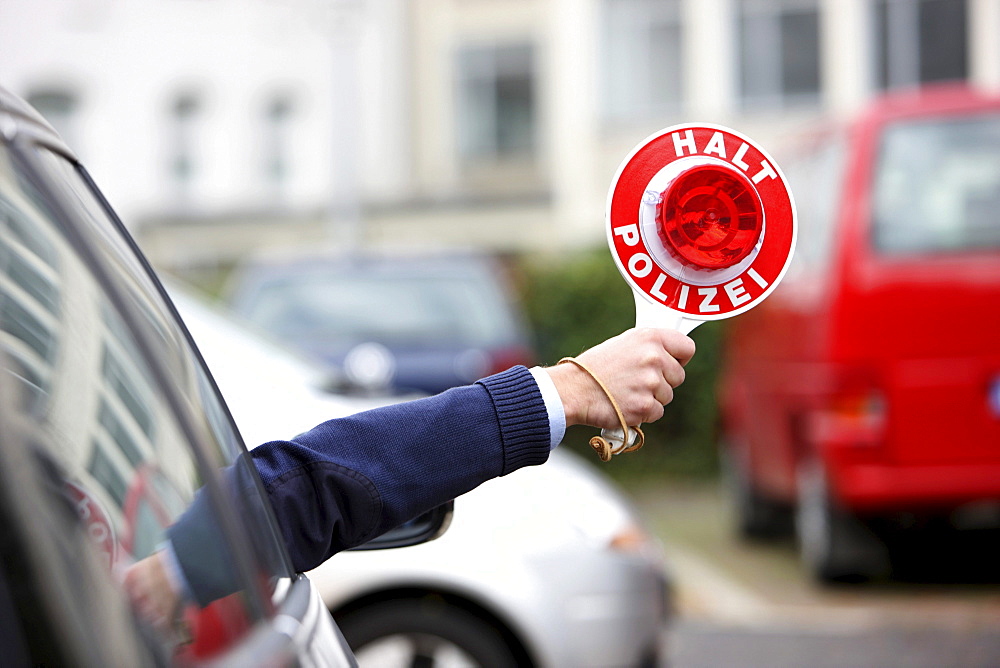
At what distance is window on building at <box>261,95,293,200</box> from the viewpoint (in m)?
26.6

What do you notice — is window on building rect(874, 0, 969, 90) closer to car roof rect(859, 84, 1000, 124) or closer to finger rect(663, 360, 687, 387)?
car roof rect(859, 84, 1000, 124)

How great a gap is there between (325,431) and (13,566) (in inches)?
31.0

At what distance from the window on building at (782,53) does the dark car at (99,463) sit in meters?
19.7

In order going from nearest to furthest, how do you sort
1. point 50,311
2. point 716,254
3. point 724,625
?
point 50,311 → point 716,254 → point 724,625

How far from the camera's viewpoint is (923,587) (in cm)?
634

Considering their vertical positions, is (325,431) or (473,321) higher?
(325,431)

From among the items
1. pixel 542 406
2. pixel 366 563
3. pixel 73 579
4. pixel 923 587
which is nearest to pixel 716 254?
pixel 542 406

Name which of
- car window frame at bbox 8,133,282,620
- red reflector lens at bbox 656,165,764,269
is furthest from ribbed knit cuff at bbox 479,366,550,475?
car window frame at bbox 8,133,282,620

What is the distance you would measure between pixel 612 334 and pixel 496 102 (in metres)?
14.7

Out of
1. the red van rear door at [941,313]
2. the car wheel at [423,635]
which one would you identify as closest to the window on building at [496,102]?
the red van rear door at [941,313]

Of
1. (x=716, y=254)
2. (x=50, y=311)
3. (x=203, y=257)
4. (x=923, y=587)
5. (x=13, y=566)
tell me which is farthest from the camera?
(x=203, y=257)

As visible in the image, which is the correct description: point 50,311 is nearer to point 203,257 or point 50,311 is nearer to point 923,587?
point 923,587

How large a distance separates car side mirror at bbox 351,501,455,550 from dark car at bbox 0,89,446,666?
0.33m

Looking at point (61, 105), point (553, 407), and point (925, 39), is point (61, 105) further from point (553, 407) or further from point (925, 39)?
point (553, 407)
